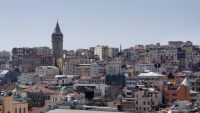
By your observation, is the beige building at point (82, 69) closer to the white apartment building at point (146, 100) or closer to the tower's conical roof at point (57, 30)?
the tower's conical roof at point (57, 30)

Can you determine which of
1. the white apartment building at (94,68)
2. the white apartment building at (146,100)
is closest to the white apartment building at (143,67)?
the white apartment building at (94,68)

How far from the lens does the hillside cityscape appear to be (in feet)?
132

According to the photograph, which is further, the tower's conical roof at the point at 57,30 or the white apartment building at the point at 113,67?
the tower's conical roof at the point at 57,30

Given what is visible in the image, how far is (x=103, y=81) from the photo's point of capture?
71375mm

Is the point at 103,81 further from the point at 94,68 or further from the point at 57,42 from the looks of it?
the point at 57,42

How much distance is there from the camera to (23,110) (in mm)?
30641

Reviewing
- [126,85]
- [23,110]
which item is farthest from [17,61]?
[23,110]

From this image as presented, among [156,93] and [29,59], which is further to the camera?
[29,59]

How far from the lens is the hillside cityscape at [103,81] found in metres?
40.3

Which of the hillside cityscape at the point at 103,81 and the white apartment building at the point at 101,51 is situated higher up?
the white apartment building at the point at 101,51

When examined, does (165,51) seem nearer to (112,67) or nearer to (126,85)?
(112,67)

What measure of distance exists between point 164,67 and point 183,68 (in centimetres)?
1125

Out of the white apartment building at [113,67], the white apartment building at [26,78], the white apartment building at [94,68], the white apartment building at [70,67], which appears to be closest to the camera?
the white apartment building at [26,78]

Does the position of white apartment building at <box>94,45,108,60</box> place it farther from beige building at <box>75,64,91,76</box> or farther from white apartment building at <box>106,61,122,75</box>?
white apartment building at <box>106,61,122,75</box>
